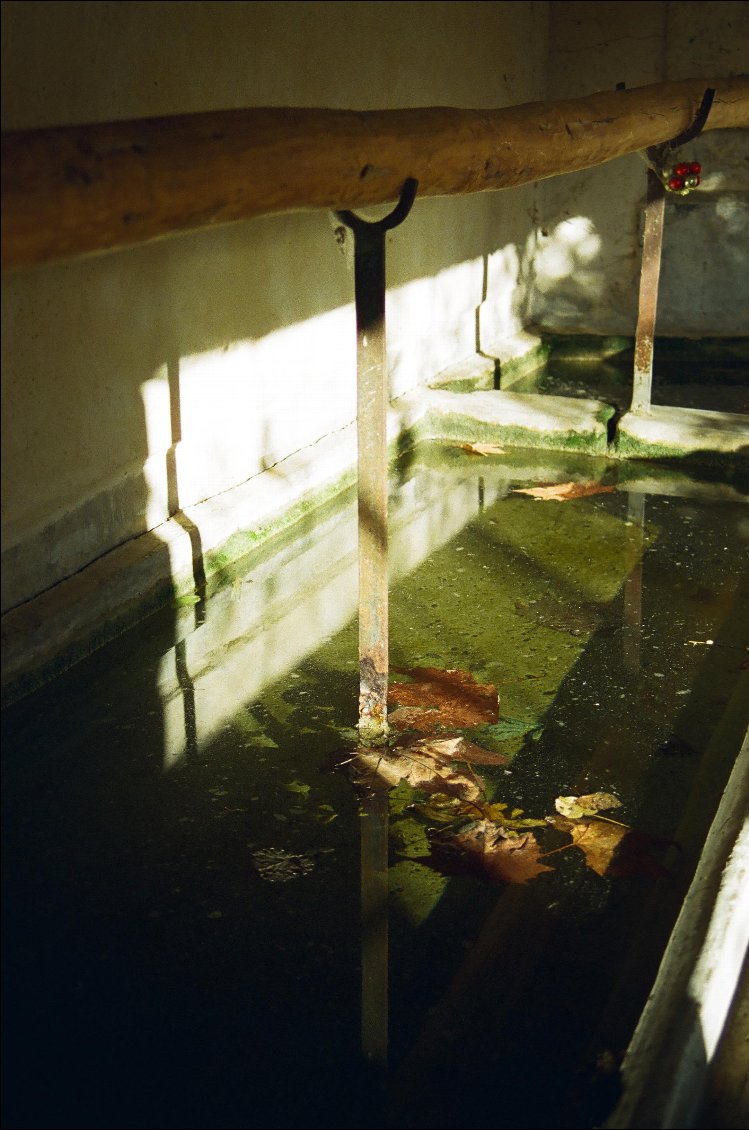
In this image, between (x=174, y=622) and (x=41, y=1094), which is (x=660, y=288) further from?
(x=41, y=1094)

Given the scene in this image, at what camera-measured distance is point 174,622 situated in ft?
15.2

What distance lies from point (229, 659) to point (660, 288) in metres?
5.83

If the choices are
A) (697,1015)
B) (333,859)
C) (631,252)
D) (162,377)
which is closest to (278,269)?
(162,377)

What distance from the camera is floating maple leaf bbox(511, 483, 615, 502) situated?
6066 mm

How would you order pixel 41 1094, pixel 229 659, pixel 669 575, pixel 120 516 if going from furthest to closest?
pixel 669 575 → pixel 120 516 → pixel 229 659 → pixel 41 1094

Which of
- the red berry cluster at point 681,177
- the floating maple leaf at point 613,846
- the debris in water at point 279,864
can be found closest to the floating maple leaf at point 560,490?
the red berry cluster at point 681,177

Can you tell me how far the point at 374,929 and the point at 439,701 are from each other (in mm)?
1155

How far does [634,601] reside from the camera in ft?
16.0

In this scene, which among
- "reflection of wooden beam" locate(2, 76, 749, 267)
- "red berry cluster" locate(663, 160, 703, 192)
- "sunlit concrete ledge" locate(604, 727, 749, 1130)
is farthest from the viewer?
"red berry cluster" locate(663, 160, 703, 192)

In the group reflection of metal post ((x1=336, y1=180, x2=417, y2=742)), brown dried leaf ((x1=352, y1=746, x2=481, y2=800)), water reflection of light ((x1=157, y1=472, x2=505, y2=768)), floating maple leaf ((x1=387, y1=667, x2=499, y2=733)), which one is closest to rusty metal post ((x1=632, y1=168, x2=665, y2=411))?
water reflection of light ((x1=157, y1=472, x2=505, y2=768))

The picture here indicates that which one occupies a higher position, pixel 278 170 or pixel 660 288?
pixel 278 170

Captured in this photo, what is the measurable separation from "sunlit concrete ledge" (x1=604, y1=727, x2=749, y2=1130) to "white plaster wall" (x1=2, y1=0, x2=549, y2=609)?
2.57 meters

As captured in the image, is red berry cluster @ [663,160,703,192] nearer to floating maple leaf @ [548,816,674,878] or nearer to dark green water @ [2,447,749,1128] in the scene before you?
dark green water @ [2,447,749,1128]

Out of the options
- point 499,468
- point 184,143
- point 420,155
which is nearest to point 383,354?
point 420,155
